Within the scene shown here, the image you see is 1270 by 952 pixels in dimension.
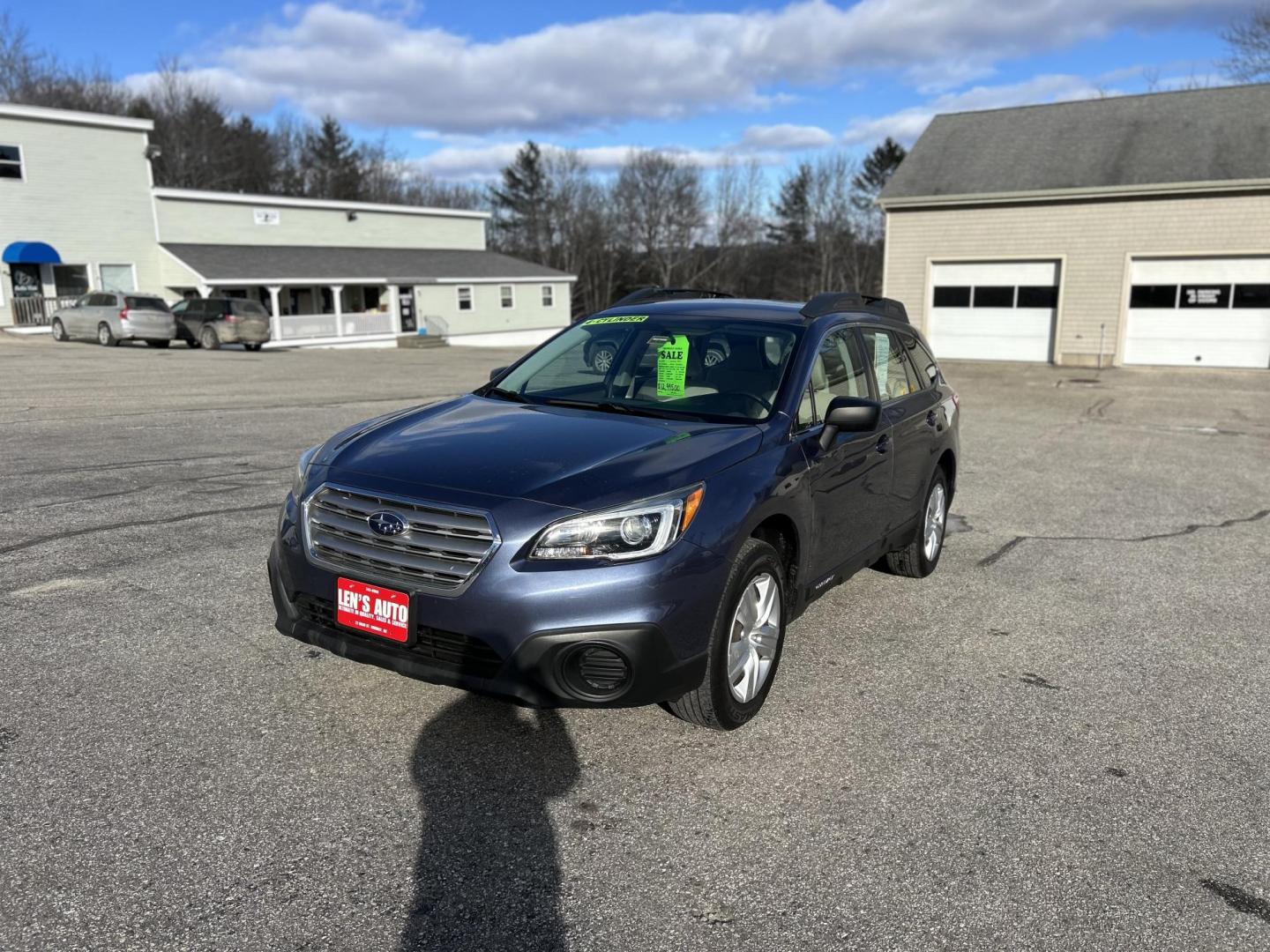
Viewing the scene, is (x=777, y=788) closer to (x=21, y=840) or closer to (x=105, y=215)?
(x=21, y=840)

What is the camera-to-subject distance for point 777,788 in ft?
10.9

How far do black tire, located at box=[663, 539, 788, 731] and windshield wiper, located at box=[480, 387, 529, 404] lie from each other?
60.2 inches

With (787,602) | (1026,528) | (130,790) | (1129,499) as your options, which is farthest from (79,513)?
(1129,499)

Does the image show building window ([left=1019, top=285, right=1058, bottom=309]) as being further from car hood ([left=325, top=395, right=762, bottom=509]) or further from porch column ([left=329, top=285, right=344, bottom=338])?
porch column ([left=329, top=285, right=344, bottom=338])

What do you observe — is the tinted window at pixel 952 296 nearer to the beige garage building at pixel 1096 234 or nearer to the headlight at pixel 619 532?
the beige garage building at pixel 1096 234

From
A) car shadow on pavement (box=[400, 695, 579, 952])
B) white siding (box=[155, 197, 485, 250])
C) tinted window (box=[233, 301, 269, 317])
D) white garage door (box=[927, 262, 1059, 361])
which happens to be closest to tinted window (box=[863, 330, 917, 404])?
car shadow on pavement (box=[400, 695, 579, 952])

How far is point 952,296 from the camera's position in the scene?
25.4 meters

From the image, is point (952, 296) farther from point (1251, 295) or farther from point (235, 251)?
point (235, 251)

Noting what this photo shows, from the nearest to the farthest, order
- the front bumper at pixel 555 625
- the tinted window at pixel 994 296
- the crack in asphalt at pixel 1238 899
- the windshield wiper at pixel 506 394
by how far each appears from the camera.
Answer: the crack in asphalt at pixel 1238 899 → the front bumper at pixel 555 625 → the windshield wiper at pixel 506 394 → the tinted window at pixel 994 296

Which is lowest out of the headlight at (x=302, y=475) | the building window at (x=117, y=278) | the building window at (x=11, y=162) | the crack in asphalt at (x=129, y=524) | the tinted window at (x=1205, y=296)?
the crack in asphalt at (x=129, y=524)

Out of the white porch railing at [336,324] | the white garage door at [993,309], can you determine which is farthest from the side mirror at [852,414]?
the white porch railing at [336,324]

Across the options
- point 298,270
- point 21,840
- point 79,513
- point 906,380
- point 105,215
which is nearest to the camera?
point 21,840

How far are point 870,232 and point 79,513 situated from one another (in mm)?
67496

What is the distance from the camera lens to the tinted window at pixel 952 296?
25.2m
